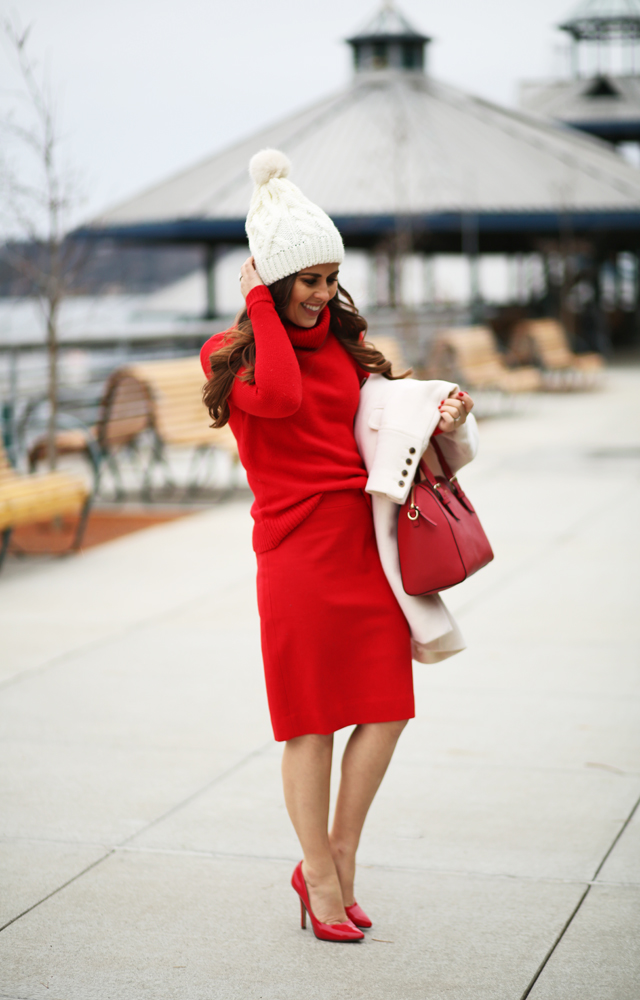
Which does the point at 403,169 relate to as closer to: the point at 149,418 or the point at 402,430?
the point at 149,418

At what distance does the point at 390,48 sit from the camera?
1538 inches

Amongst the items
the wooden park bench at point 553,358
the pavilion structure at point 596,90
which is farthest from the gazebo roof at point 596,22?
the wooden park bench at point 553,358

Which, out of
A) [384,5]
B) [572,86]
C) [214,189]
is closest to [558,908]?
[214,189]

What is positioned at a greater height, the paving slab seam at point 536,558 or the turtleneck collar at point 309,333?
the turtleneck collar at point 309,333

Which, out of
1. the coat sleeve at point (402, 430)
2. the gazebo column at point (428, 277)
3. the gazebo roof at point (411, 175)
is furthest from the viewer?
the gazebo column at point (428, 277)

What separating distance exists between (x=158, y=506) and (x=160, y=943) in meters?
7.34

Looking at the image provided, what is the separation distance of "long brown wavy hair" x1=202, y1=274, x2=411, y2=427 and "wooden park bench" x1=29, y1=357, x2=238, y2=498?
6670 millimetres

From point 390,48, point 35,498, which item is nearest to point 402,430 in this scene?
point 35,498

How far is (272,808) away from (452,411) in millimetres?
1604

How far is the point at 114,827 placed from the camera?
3926 millimetres

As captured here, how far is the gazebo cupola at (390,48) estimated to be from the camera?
3900 centimetres

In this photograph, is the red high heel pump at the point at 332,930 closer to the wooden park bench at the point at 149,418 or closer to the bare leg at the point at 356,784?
the bare leg at the point at 356,784

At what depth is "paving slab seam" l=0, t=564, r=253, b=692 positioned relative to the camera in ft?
18.2

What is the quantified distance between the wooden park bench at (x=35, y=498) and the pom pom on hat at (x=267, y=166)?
4344mm
